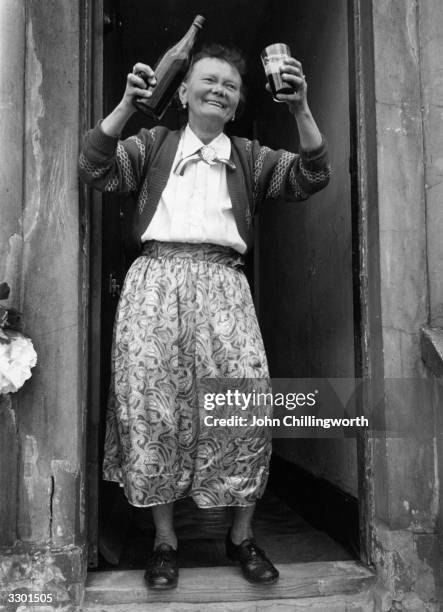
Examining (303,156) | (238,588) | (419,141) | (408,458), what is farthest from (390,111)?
(238,588)

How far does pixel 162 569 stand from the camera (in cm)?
215

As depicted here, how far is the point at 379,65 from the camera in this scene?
7.89 ft

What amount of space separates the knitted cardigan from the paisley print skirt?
22 centimetres

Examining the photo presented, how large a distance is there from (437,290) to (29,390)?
1530 mm

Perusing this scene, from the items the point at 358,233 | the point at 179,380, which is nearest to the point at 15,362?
the point at 179,380

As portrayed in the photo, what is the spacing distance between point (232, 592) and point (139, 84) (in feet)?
5.74

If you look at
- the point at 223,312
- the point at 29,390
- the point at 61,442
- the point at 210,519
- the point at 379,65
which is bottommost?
the point at 210,519

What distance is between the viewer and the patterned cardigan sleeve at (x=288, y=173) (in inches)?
89.0

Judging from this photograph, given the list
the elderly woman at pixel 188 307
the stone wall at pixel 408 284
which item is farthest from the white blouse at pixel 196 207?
the stone wall at pixel 408 284

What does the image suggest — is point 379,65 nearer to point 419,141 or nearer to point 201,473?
point 419,141

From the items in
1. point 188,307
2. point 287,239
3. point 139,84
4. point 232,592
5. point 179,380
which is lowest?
point 232,592

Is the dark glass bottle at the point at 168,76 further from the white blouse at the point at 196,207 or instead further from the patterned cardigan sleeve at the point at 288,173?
the patterned cardigan sleeve at the point at 288,173

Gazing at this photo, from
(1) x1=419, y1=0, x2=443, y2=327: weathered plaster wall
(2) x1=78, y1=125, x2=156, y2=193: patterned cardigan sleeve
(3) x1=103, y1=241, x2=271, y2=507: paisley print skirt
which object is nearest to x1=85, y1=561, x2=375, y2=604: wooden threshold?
(3) x1=103, y1=241, x2=271, y2=507: paisley print skirt

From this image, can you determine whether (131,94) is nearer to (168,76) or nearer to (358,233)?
(168,76)
